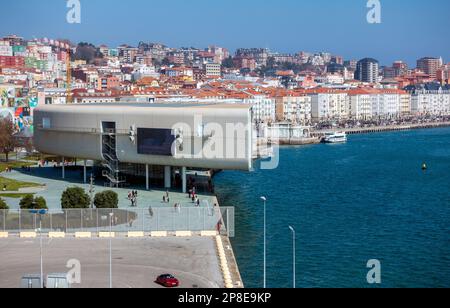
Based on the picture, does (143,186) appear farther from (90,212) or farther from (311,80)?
(311,80)

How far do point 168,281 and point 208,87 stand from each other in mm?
27579

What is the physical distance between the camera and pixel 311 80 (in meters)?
49.0

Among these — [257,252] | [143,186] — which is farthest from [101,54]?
[257,252]

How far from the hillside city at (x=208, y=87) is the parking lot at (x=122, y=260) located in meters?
10.1

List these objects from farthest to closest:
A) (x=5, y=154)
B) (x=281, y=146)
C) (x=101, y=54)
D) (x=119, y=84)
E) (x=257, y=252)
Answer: (x=101, y=54) < (x=119, y=84) < (x=281, y=146) < (x=5, y=154) < (x=257, y=252)

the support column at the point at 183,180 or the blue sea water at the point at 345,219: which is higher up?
the support column at the point at 183,180

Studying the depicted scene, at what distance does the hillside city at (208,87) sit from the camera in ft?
85.1

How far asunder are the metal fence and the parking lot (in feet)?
0.92

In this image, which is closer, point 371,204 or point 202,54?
point 371,204

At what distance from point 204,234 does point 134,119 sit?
3412mm

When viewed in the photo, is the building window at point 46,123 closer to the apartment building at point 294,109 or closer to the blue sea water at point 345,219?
the blue sea water at point 345,219

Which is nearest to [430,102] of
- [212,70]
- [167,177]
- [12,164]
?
[212,70]

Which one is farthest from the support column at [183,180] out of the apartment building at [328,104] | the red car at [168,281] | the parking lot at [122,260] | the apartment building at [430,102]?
the apartment building at [430,102]

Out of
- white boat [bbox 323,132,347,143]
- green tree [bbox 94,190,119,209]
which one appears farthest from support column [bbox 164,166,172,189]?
white boat [bbox 323,132,347,143]
